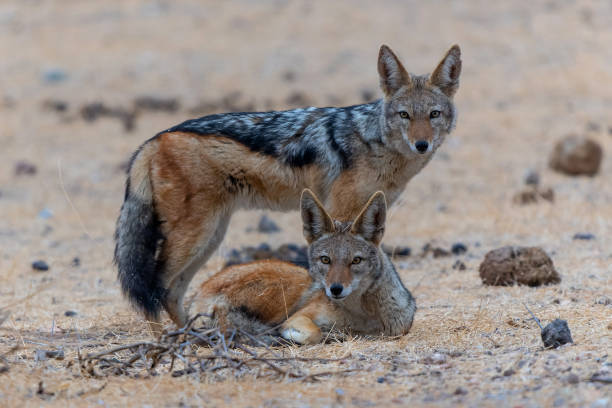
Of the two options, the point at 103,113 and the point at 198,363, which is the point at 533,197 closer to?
the point at 198,363

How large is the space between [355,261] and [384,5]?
22035 millimetres

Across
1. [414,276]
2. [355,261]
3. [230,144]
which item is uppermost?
[230,144]

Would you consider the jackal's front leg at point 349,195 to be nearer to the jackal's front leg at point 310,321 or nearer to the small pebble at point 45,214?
the jackal's front leg at point 310,321

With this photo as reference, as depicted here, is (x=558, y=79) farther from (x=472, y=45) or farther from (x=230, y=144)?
(x=230, y=144)

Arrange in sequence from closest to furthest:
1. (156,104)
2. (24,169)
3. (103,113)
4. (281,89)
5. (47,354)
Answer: (47,354) < (24,169) < (103,113) < (156,104) < (281,89)

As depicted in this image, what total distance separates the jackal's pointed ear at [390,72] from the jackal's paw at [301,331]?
2.30 metres

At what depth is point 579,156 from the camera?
13.6m

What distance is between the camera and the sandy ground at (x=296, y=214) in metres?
4.52

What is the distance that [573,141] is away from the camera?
45.4ft

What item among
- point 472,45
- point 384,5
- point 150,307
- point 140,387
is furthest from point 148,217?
point 384,5

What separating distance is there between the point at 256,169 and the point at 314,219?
114 cm

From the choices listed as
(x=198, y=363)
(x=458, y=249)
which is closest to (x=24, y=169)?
(x=458, y=249)

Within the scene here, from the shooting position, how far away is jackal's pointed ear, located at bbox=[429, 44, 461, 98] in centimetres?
682

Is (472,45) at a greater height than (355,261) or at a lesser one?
greater
